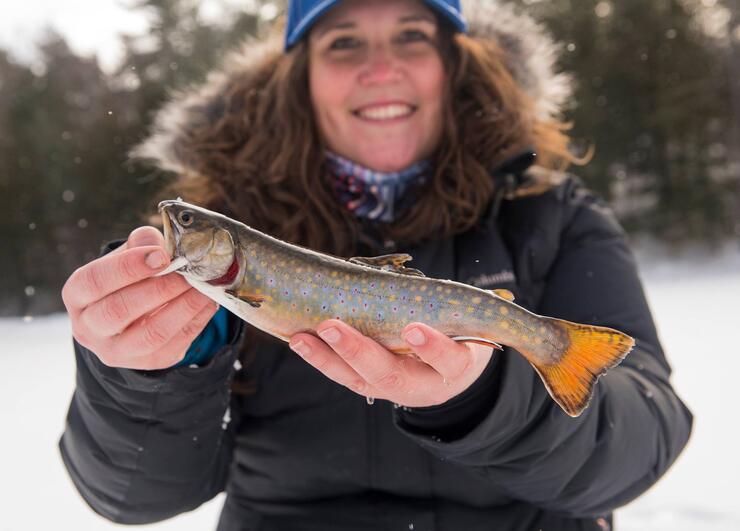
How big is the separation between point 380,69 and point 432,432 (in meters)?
1.89

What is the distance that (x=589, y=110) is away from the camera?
73.3 feet

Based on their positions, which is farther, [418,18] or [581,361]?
[418,18]

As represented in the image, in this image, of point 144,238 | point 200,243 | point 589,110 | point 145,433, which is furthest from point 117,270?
point 589,110

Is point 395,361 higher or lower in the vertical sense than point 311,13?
lower

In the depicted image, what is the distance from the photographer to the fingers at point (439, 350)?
1745 millimetres

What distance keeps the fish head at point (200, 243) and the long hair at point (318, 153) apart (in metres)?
1.36

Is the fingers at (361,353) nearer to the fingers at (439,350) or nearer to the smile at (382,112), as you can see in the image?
the fingers at (439,350)

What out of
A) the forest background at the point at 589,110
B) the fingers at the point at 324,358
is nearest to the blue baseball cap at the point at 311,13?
the fingers at the point at 324,358

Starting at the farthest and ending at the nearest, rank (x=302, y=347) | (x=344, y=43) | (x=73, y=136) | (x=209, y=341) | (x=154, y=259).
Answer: (x=73, y=136) < (x=344, y=43) < (x=209, y=341) < (x=302, y=347) < (x=154, y=259)

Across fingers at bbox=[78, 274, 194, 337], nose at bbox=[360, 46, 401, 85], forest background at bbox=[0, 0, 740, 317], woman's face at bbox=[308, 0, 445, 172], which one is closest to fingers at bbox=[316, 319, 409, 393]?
fingers at bbox=[78, 274, 194, 337]

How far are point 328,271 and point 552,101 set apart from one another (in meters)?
2.82

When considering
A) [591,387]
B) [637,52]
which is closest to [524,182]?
[591,387]

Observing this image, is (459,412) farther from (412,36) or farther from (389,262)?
(412,36)

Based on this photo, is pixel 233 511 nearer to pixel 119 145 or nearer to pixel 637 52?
pixel 119 145
